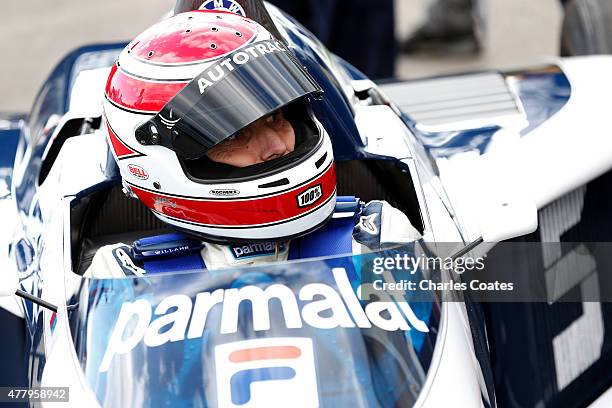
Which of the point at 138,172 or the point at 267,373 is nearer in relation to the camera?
the point at 267,373

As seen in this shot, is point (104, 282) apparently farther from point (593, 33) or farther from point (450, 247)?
point (593, 33)

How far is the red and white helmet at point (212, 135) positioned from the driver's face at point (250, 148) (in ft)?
0.08

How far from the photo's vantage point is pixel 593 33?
16.1 ft

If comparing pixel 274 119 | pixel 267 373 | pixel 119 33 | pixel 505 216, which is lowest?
pixel 119 33

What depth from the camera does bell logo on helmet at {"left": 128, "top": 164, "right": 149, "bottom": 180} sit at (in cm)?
269

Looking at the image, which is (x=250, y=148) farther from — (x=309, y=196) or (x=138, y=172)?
(x=138, y=172)

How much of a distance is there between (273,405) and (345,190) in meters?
1.21

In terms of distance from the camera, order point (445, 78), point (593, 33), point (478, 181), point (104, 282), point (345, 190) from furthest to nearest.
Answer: point (593, 33) → point (445, 78) → point (345, 190) → point (478, 181) → point (104, 282)

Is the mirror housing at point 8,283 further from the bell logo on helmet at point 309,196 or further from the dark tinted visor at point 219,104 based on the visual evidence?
the bell logo on helmet at point 309,196

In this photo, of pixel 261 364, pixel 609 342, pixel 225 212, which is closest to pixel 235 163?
Answer: pixel 225 212

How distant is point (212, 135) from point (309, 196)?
291mm

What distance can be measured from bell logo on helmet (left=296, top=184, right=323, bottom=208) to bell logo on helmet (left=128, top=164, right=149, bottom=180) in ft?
1.32

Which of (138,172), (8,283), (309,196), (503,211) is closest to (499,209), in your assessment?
(503,211)

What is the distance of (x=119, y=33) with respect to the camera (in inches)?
296
